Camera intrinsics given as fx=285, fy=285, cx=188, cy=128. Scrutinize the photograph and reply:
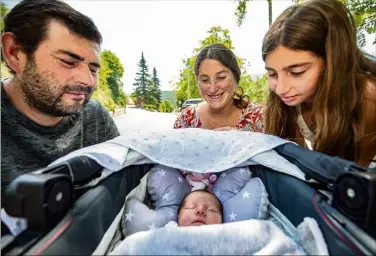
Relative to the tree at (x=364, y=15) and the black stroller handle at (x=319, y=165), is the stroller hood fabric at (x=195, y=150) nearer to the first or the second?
the black stroller handle at (x=319, y=165)

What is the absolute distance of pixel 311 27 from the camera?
1509mm

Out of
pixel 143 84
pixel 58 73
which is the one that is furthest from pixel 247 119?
pixel 143 84

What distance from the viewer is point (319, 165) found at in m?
1.14

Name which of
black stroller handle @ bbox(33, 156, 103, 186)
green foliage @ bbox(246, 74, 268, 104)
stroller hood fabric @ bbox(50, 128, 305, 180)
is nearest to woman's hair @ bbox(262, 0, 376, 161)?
stroller hood fabric @ bbox(50, 128, 305, 180)

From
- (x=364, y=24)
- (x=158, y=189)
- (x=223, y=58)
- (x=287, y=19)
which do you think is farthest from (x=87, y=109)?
(x=364, y=24)

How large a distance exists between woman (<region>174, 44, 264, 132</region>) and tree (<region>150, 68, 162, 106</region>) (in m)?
45.2

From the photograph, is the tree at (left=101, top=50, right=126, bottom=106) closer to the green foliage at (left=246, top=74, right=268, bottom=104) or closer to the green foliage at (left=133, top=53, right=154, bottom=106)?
the green foliage at (left=133, top=53, right=154, bottom=106)

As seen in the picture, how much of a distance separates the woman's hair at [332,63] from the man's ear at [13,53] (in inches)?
54.4

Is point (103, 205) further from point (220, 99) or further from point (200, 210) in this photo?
point (220, 99)

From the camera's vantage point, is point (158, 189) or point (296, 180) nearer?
point (296, 180)

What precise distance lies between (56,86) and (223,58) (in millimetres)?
1391

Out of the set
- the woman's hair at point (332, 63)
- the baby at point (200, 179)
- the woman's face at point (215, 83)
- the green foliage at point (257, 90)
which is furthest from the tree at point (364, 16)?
the green foliage at point (257, 90)

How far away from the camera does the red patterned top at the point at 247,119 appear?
2.57 metres

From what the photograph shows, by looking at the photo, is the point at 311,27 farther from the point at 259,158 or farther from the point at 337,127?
the point at 259,158
